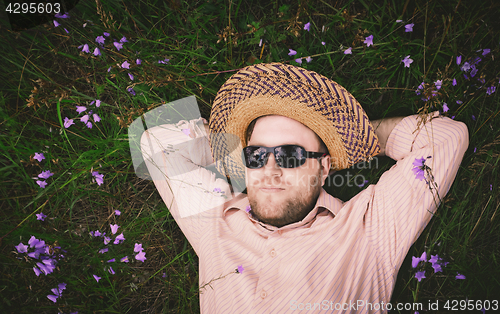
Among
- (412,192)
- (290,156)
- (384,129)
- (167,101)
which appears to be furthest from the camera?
(167,101)

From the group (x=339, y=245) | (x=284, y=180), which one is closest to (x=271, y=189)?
(x=284, y=180)

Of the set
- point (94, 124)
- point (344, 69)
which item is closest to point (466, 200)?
point (344, 69)

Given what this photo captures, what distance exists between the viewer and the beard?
2.54 metres

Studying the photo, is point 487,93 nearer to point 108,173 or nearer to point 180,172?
point 180,172

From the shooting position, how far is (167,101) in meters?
3.12

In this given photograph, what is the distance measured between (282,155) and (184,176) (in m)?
1.10

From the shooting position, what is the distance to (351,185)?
10.1 ft

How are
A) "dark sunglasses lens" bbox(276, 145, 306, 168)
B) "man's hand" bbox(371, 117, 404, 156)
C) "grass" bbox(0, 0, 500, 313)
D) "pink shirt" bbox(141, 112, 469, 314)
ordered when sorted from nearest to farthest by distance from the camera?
1. "pink shirt" bbox(141, 112, 469, 314)
2. "dark sunglasses lens" bbox(276, 145, 306, 168)
3. "man's hand" bbox(371, 117, 404, 156)
4. "grass" bbox(0, 0, 500, 313)

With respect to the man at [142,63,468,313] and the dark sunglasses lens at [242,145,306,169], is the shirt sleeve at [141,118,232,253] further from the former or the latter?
the dark sunglasses lens at [242,145,306,169]

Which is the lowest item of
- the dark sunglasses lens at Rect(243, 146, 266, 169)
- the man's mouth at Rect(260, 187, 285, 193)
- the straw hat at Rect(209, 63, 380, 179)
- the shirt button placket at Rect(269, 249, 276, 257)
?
the shirt button placket at Rect(269, 249, 276, 257)

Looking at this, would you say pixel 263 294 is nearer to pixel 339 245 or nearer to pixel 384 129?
pixel 339 245

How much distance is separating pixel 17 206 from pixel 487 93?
18.2 ft

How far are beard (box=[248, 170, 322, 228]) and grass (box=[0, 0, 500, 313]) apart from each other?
752mm

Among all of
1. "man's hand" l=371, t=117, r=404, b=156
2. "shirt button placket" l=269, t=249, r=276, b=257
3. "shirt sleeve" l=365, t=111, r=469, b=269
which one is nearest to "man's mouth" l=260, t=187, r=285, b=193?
"shirt button placket" l=269, t=249, r=276, b=257
